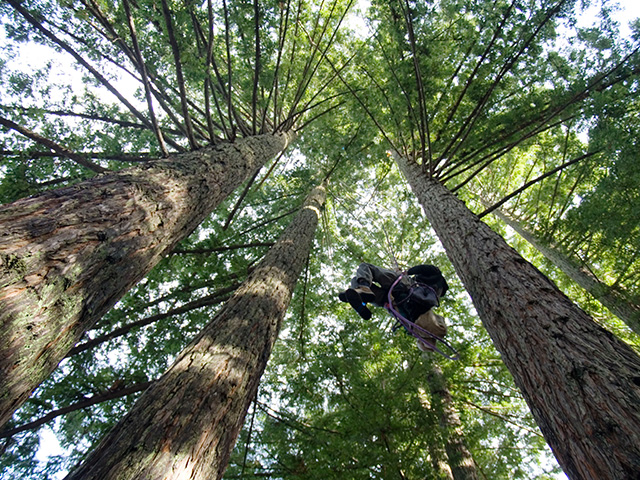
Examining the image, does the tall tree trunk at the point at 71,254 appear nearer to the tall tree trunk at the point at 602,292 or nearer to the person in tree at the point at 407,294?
the person in tree at the point at 407,294

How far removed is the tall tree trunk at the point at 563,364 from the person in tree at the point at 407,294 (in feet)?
3.35

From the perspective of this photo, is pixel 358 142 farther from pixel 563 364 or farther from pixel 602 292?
pixel 563 364

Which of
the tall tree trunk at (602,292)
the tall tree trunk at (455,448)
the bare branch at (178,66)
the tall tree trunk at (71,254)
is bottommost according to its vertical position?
the tall tree trunk at (455,448)

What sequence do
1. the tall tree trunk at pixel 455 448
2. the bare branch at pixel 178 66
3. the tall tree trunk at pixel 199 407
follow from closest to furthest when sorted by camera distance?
1. the tall tree trunk at pixel 199 407
2. the bare branch at pixel 178 66
3. the tall tree trunk at pixel 455 448

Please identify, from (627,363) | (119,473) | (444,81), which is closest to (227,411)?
(119,473)

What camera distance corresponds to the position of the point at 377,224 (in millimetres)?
10570

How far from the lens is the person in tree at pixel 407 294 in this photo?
368 cm

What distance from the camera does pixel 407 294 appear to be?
4.21 metres

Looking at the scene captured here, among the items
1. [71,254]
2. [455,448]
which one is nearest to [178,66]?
[71,254]

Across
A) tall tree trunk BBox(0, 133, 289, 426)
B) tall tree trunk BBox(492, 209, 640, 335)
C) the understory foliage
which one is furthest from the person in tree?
tall tree trunk BBox(492, 209, 640, 335)

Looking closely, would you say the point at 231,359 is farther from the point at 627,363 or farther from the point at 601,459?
the point at 627,363

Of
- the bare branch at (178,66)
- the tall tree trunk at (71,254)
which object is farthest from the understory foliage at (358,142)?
the tall tree trunk at (71,254)

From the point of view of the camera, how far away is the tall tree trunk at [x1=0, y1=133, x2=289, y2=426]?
4.18 feet

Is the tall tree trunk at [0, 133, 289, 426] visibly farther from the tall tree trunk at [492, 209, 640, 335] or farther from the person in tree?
the tall tree trunk at [492, 209, 640, 335]
